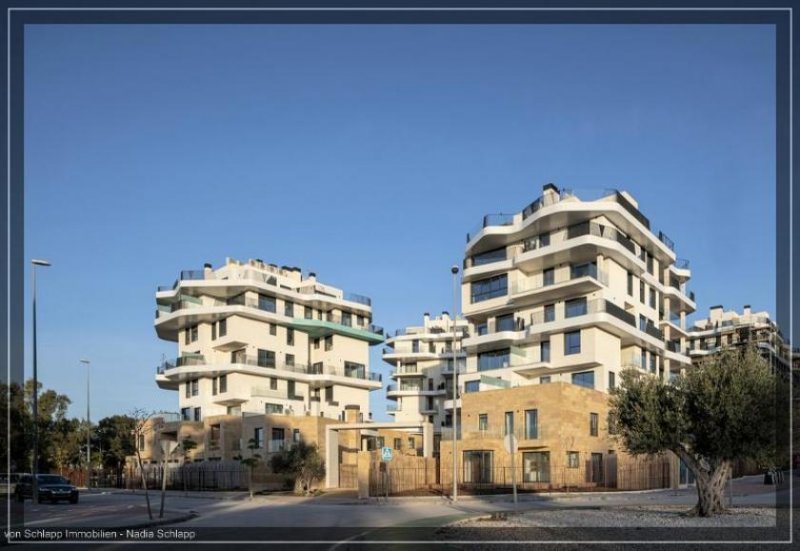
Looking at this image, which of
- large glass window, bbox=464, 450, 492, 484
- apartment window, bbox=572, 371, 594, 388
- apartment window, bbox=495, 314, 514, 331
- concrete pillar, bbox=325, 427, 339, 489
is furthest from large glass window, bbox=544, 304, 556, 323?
concrete pillar, bbox=325, 427, 339, 489

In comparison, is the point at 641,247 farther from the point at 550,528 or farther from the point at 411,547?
the point at 411,547

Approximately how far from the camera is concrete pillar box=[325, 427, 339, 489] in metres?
56.5

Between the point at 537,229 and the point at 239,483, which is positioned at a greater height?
the point at 537,229

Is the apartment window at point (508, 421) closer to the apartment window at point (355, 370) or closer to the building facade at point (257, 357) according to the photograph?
the building facade at point (257, 357)

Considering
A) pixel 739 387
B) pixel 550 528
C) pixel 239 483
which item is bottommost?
pixel 239 483

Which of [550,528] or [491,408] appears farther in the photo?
[491,408]

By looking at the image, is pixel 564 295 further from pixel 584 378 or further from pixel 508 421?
pixel 508 421

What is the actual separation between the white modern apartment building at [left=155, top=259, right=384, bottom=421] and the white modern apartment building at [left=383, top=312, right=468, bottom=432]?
1680cm

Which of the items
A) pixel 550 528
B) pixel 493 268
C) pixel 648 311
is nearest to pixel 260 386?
pixel 493 268

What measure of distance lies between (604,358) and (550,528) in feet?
123

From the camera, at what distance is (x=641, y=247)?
65.9 m

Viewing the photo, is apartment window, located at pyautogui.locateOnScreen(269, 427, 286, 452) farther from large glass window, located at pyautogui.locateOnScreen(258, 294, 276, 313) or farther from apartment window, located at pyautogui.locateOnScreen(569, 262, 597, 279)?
apartment window, located at pyautogui.locateOnScreen(569, 262, 597, 279)

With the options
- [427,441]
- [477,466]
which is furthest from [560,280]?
[427,441]

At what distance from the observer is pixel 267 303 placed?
78.5 metres
